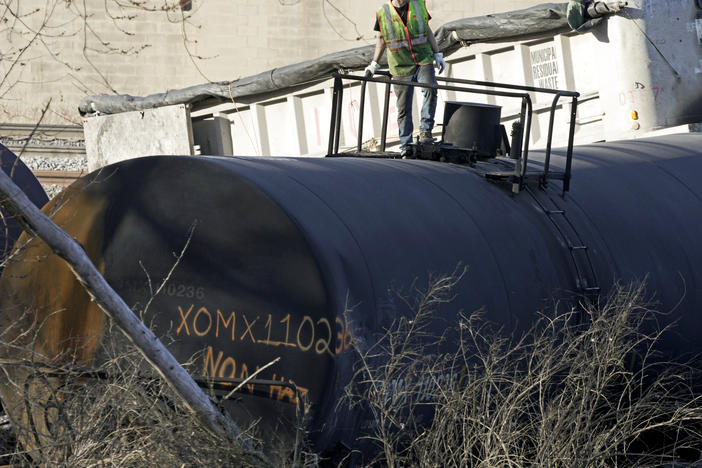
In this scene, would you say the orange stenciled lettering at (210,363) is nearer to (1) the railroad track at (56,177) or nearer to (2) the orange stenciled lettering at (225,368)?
(2) the orange stenciled lettering at (225,368)

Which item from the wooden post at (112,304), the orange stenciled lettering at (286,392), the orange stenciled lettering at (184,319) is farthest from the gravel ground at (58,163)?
the wooden post at (112,304)

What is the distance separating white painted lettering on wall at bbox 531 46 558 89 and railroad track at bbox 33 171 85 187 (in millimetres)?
8255

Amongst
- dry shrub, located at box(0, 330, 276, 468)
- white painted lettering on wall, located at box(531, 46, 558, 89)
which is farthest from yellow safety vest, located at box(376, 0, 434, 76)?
dry shrub, located at box(0, 330, 276, 468)

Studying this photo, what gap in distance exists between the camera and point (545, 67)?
1138 centimetres

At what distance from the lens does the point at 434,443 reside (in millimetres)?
4402

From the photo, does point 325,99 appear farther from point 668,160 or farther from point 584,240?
point 584,240

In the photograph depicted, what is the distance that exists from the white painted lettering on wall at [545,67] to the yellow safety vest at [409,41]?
251cm

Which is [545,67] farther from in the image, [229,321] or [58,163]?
[58,163]

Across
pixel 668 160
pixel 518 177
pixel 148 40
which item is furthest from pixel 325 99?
pixel 148 40

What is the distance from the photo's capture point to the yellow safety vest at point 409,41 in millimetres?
9219

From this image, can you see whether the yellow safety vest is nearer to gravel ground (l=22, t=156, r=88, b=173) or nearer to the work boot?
the work boot

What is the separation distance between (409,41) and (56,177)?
9265mm

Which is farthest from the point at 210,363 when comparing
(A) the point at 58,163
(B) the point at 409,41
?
(A) the point at 58,163

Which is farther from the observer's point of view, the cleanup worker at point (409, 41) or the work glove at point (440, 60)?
the cleanup worker at point (409, 41)
